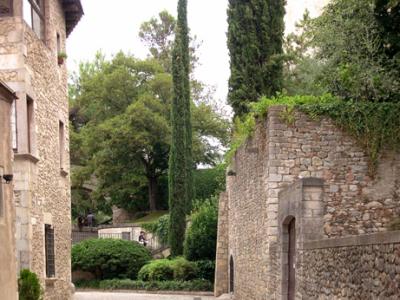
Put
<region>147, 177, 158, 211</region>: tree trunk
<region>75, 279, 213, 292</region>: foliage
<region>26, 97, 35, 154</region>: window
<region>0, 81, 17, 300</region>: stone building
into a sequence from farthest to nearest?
<region>147, 177, 158, 211</region>: tree trunk < <region>75, 279, 213, 292</region>: foliage < <region>26, 97, 35, 154</region>: window < <region>0, 81, 17, 300</region>: stone building

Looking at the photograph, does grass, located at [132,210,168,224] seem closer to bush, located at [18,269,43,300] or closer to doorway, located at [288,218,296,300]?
bush, located at [18,269,43,300]

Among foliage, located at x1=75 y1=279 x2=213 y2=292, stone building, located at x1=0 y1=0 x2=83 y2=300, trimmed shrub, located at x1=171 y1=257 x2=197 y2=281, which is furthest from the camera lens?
trimmed shrub, located at x1=171 y1=257 x2=197 y2=281

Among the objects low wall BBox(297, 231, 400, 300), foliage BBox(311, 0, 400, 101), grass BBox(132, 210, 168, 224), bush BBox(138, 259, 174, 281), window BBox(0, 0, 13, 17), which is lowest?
bush BBox(138, 259, 174, 281)

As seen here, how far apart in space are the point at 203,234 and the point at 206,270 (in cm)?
172

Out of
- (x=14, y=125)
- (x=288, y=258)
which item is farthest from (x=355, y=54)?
(x=14, y=125)

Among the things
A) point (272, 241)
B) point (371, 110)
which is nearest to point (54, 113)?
point (272, 241)

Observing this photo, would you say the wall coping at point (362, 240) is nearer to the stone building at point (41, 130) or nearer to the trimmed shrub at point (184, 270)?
the stone building at point (41, 130)

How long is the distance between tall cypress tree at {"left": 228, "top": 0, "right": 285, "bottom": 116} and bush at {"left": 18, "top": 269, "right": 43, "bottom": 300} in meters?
10.0

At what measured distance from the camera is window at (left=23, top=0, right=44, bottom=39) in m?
13.8

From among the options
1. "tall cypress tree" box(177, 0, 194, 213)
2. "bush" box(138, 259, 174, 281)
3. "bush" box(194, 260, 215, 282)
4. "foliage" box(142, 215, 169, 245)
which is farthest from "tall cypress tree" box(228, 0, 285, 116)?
"foliage" box(142, 215, 169, 245)

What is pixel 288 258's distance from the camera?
11945 mm

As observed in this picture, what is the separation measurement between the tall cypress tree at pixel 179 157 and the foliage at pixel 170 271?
2.53m

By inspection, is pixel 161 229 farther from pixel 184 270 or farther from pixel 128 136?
pixel 128 136

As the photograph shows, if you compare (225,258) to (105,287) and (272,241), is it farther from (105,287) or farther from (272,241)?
(272,241)
